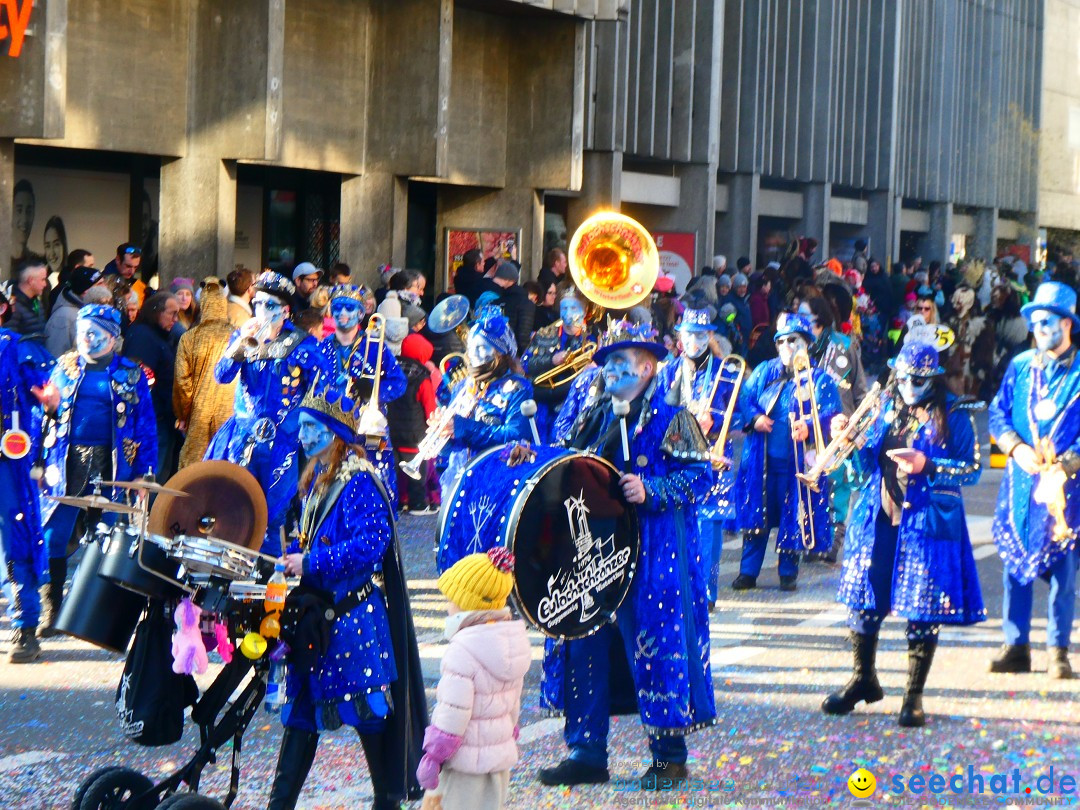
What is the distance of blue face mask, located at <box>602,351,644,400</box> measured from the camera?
650 cm

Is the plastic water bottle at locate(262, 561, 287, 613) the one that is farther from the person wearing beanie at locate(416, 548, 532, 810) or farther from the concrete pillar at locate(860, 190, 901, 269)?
the concrete pillar at locate(860, 190, 901, 269)

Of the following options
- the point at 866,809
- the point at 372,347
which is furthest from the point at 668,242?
the point at 866,809

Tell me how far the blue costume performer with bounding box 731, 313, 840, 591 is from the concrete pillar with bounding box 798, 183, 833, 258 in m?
24.2

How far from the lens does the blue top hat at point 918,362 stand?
24.9 ft

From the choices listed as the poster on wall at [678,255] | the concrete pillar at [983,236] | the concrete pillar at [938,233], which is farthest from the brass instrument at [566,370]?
the concrete pillar at [983,236]

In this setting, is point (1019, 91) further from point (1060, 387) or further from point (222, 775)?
point (222, 775)

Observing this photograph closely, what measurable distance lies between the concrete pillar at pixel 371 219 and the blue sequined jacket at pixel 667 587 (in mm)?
14731

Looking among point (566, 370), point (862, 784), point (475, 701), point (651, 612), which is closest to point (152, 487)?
point (475, 701)

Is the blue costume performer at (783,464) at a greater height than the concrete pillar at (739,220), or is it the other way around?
the concrete pillar at (739,220)

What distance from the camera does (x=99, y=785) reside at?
5.23m

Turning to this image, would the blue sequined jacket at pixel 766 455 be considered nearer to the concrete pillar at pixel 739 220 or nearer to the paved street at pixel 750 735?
the paved street at pixel 750 735

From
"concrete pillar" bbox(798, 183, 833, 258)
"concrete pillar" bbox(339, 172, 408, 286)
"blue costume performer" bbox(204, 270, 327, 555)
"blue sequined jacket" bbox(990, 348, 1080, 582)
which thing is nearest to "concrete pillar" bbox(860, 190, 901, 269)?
"concrete pillar" bbox(798, 183, 833, 258)

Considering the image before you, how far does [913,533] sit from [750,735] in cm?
114

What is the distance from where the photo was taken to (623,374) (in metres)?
6.50
